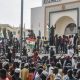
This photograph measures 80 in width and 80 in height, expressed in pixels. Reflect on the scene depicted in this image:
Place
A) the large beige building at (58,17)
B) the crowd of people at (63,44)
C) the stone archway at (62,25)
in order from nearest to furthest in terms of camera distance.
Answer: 1. the crowd of people at (63,44)
2. the large beige building at (58,17)
3. the stone archway at (62,25)

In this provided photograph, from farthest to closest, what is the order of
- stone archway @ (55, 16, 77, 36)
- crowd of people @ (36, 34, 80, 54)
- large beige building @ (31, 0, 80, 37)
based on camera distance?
stone archway @ (55, 16, 77, 36) → large beige building @ (31, 0, 80, 37) → crowd of people @ (36, 34, 80, 54)

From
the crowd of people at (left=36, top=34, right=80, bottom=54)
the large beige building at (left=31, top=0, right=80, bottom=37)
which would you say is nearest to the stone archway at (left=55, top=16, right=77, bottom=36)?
the large beige building at (left=31, top=0, right=80, bottom=37)

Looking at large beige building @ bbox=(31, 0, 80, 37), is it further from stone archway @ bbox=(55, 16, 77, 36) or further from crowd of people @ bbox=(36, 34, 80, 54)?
crowd of people @ bbox=(36, 34, 80, 54)

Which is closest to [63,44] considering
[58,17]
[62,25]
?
[58,17]

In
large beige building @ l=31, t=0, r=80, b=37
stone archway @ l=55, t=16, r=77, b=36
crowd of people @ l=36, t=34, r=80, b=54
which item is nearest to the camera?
crowd of people @ l=36, t=34, r=80, b=54

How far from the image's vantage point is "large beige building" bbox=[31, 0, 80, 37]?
40.6 m

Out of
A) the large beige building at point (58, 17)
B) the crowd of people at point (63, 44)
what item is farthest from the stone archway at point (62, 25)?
the crowd of people at point (63, 44)

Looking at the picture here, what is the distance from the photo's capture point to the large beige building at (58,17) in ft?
133

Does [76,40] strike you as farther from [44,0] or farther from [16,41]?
[44,0]

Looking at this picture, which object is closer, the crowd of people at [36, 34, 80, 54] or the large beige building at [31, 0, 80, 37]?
the crowd of people at [36, 34, 80, 54]

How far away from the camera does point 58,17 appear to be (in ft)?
139

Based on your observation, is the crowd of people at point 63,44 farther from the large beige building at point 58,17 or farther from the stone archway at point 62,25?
the stone archway at point 62,25

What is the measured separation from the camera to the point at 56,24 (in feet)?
141

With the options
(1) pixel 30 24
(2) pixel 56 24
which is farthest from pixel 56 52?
(1) pixel 30 24
